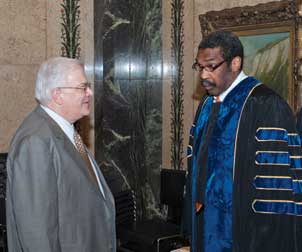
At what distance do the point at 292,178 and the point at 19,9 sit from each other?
3027 millimetres

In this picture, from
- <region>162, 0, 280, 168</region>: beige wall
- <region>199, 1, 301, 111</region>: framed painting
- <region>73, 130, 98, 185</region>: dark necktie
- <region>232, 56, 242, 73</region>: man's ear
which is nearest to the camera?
<region>73, 130, 98, 185</region>: dark necktie

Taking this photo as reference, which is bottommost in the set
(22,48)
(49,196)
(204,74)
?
(49,196)

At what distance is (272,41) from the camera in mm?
4699

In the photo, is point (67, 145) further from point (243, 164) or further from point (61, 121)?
point (243, 164)

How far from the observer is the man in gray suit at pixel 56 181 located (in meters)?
2.38

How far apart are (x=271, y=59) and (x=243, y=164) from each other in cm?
196

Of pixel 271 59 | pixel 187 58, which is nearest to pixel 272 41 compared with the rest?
pixel 271 59

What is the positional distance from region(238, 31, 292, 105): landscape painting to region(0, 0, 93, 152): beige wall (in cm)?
160

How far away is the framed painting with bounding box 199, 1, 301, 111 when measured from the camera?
4.54 meters

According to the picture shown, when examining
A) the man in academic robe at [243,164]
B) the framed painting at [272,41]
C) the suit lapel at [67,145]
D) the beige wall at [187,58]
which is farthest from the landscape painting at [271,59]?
the suit lapel at [67,145]

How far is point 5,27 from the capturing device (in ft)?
15.6

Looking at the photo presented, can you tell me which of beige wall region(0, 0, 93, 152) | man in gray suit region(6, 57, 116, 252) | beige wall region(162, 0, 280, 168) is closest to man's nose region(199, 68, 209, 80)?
man in gray suit region(6, 57, 116, 252)

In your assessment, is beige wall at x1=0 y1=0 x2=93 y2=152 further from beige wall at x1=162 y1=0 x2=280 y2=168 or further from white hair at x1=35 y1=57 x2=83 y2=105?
white hair at x1=35 y1=57 x2=83 y2=105

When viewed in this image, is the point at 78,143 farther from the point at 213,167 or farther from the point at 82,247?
the point at 213,167
